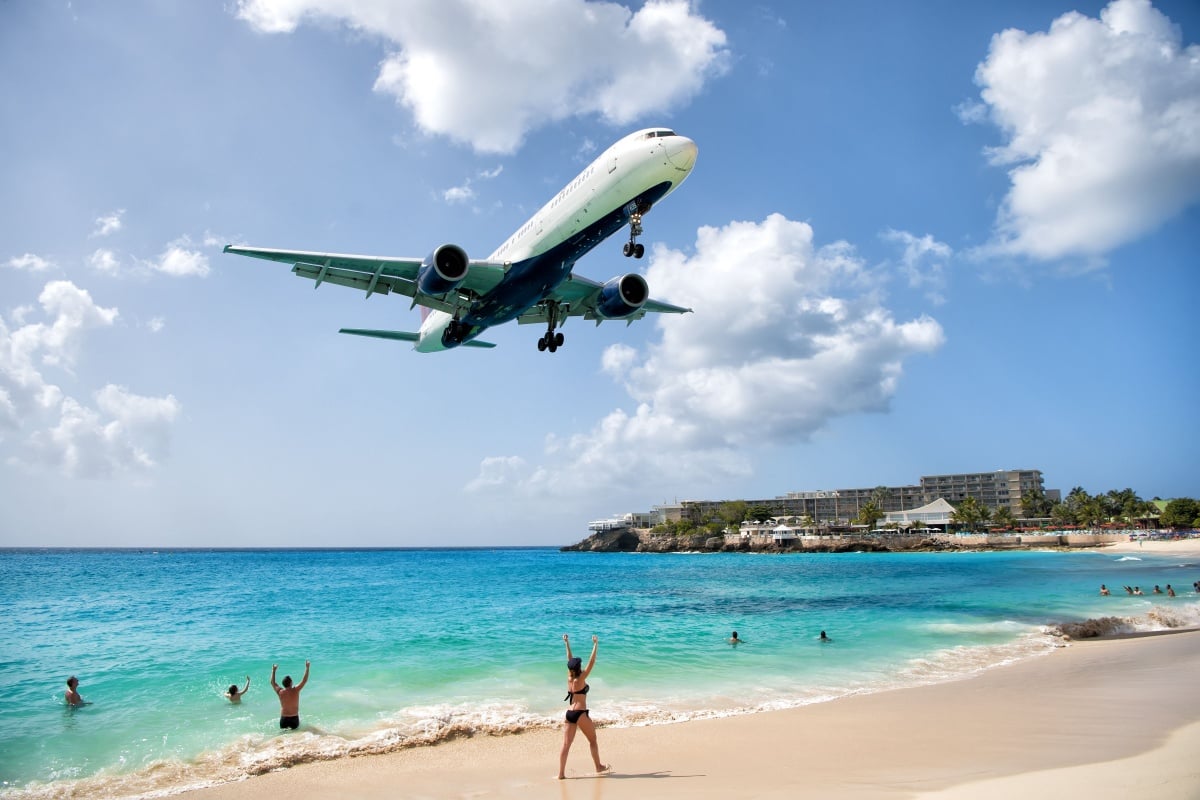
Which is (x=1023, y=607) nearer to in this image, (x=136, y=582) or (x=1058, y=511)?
(x=136, y=582)

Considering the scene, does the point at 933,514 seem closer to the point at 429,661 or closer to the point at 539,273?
the point at 539,273

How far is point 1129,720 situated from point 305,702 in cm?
1680

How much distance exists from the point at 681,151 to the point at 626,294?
7.63 m

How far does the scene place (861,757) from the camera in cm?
973

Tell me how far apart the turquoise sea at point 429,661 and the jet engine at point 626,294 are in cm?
1244

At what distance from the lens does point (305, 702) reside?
15938 mm

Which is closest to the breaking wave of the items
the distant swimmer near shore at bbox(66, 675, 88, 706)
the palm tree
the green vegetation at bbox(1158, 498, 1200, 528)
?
the distant swimmer near shore at bbox(66, 675, 88, 706)

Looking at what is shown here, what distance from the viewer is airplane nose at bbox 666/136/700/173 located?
18594mm

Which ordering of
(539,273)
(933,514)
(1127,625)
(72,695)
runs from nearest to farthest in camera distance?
1. (72,695)
2. (539,273)
3. (1127,625)
4. (933,514)

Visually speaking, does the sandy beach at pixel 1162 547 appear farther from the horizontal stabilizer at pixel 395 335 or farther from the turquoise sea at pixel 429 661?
the horizontal stabilizer at pixel 395 335

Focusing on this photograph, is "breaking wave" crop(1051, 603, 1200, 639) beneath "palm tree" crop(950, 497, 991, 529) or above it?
above

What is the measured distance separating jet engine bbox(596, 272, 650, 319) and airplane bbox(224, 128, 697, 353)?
38 millimetres

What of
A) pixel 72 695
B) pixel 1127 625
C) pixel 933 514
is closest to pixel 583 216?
pixel 72 695

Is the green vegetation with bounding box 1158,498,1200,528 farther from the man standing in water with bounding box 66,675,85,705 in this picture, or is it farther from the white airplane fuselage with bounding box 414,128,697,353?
the man standing in water with bounding box 66,675,85,705
